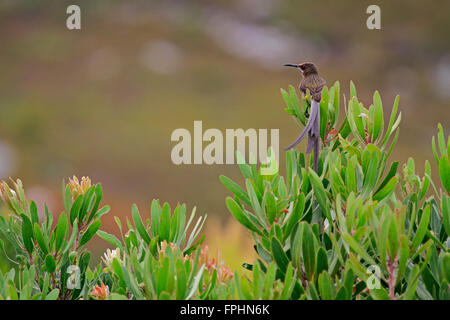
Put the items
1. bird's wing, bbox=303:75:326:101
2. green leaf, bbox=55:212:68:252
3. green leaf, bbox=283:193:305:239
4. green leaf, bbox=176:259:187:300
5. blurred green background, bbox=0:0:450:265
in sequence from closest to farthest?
green leaf, bbox=176:259:187:300 < green leaf, bbox=283:193:305:239 < green leaf, bbox=55:212:68:252 < bird's wing, bbox=303:75:326:101 < blurred green background, bbox=0:0:450:265

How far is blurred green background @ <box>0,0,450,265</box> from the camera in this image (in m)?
9.71

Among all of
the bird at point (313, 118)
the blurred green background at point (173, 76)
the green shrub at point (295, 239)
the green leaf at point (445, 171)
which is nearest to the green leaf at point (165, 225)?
the green shrub at point (295, 239)

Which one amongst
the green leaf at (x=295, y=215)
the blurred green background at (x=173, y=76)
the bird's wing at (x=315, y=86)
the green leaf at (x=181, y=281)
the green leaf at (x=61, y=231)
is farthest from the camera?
the blurred green background at (x=173, y=76)

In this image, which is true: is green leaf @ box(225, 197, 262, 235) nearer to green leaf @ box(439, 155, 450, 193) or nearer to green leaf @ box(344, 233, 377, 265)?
green leaf @ box(344, 233, 377, 265)

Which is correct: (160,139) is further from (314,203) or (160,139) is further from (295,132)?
(314,203)

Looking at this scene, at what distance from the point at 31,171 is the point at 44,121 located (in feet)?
4.08

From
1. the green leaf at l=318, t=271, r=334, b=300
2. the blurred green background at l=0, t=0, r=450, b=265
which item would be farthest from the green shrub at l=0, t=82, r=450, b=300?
the blurred green background at l=0, t=0, r=450, b=265

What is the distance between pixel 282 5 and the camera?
43.8 feet

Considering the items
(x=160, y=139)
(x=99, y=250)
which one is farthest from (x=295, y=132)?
(x=99, y=250)

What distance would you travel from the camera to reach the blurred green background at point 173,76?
9.71m

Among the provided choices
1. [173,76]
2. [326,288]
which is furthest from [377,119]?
[173,76]

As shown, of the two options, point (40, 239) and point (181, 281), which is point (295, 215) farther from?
point (40, 239)

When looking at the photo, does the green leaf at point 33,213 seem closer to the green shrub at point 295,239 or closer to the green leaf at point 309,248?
the green shrub at point 295,239
